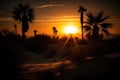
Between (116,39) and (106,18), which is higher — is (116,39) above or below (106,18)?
below

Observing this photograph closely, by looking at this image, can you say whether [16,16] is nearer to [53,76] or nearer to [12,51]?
[12,51]

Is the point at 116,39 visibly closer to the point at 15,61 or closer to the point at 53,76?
the point at 15,61

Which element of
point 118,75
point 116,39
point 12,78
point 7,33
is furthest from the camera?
point 116,39

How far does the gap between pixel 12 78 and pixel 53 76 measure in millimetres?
2844

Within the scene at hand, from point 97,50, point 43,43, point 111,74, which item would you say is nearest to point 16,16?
point 43,43

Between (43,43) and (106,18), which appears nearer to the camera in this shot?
(106,18)

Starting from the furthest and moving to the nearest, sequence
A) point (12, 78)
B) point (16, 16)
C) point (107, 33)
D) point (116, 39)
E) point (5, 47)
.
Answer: point (16, 16), point (116, 39), point (107, 33), point (5, 47), point (12, 78)

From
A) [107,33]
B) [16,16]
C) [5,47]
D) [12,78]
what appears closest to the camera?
[12,78]

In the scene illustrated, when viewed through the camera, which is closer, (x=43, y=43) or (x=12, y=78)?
(x=12, y=78)

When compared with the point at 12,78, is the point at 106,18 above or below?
above

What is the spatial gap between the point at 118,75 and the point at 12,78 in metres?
6.68

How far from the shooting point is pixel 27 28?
47.9 m

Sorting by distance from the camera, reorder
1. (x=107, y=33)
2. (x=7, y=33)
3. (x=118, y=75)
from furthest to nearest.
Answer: (x=107, y=33)
(x=7, y=33)
(x=118, y=75)

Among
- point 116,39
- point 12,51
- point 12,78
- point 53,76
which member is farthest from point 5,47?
point 116,39
